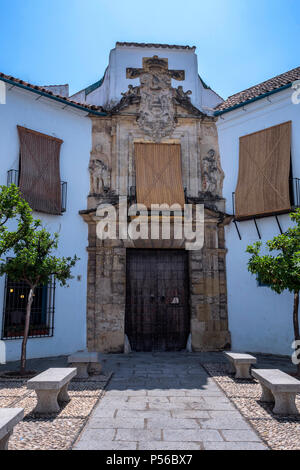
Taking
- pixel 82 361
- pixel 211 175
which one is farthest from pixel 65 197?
pixel 82 361

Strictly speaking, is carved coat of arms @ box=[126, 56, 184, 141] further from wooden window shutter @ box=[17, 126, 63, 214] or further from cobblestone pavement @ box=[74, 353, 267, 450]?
cobblestone pavement @ box=[74, 353, 267, 450]

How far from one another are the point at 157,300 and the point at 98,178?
3.41 meters

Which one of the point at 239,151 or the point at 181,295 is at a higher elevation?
the point at 239,151

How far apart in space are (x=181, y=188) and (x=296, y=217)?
3759 millimetres

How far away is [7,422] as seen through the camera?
3029 mm

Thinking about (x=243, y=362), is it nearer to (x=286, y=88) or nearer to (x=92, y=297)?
(x=92, y=297)

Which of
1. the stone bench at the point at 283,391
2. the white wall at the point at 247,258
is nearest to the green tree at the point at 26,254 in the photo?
the stone bench at the point at 283,391

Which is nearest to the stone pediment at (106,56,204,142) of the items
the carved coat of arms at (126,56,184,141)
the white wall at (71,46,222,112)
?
the carved coat of arms at (126,56,184,141)

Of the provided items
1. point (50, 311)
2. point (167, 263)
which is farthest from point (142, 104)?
point (50, 311)

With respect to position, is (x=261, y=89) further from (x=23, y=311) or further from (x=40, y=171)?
(x=23, y=311)

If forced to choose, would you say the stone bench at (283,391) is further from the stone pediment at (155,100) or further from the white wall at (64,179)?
the stone pediment at (155,100)

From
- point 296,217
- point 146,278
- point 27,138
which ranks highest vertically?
point 27,138

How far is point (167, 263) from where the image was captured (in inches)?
384

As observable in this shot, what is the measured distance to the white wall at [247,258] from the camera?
8836mm
